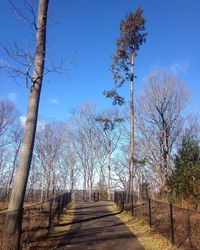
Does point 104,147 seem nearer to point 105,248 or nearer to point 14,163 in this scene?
point 14,163

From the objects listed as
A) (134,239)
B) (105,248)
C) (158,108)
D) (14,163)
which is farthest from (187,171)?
(14,163)

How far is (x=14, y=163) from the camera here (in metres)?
43.7

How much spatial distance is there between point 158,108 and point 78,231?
13.6m

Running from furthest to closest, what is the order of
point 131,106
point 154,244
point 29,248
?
point 131,106 < point 154,244 < point 29,248

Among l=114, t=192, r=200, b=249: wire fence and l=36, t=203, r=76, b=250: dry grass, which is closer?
l=114, t=192, r=200, b=249: wire fence

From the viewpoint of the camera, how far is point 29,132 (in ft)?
21.9

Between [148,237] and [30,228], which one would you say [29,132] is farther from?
[148,237]

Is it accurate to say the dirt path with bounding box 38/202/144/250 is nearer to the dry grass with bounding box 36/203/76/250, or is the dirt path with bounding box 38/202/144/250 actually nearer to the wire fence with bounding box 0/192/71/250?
the dry grass with bounding box 36/203/76/250

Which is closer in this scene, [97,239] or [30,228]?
[30,228]

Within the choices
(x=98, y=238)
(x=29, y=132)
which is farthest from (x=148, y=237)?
(x=29, y=132)

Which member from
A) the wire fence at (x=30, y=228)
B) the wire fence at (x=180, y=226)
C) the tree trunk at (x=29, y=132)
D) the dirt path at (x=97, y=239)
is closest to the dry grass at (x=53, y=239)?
the dirt path at (x=97, y=239)

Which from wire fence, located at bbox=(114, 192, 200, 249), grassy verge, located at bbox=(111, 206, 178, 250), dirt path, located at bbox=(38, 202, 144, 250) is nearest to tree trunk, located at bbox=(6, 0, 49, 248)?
dirt path, located at bbox=(38, 202, 144, 250)

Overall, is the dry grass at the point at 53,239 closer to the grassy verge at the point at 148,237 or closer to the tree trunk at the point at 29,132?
the tree trunk at the point at 29,132

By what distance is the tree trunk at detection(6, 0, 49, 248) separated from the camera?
5.79 m
